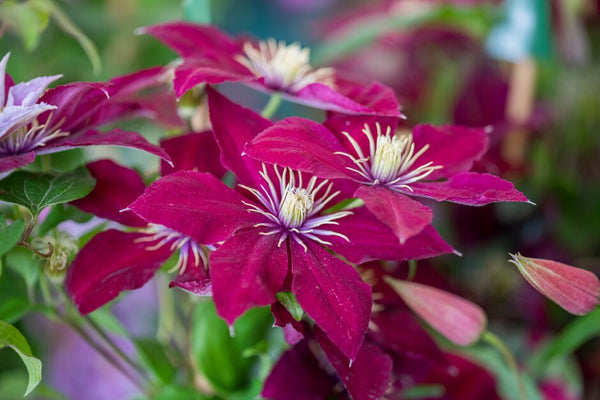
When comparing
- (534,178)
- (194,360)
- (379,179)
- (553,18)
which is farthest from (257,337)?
(553,18)

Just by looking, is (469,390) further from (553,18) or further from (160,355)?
(553,18)

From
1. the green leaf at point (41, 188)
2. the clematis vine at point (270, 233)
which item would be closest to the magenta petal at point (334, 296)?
the clematis vine at point (270, 233)

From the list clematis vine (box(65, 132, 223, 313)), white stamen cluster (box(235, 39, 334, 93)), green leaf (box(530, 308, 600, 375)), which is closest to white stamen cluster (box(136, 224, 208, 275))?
clematis vine (box(65, 132, 223, 313))

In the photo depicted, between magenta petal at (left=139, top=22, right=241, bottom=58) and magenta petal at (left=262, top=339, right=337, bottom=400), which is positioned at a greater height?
magenta petal at (left=139, top=22, right=241, bottom=58)

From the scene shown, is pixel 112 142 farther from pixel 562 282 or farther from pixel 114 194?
pixel 562 282

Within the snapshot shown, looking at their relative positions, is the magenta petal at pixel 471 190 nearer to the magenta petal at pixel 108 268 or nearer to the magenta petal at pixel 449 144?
the magenta petal at pixel 449 144

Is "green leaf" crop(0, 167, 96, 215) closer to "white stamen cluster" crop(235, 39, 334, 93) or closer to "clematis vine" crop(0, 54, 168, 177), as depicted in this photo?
"clematis vine" crop(0, 54, 168, 177)
